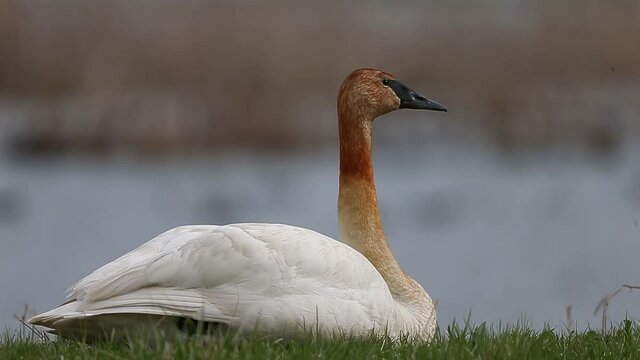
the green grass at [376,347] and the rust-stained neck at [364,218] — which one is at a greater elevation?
the rust-stained neck at [364,218]

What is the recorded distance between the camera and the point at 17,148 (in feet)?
51.4

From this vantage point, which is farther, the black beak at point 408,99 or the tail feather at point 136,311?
the black beak at point 408,99

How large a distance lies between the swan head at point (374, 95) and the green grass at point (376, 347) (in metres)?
1.51

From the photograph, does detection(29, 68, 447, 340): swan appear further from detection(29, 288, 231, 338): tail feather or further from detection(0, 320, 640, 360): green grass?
detection(0, 320, 640, 360): green grass

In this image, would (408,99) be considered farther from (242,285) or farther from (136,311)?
(136,311)

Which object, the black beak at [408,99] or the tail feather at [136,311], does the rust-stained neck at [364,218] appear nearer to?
the black beak at [408,99]

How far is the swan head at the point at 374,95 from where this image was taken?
22.6ft

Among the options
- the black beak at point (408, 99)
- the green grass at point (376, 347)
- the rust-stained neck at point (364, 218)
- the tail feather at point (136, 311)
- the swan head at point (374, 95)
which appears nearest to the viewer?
the green grass at point (376, 347)

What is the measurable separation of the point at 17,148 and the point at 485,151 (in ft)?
18.0

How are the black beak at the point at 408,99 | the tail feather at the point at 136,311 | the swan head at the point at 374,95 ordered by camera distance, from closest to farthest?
the tail feather at the point at 136,311 → the swan head at the point at 374,95 → the black beak at the point at 408,99

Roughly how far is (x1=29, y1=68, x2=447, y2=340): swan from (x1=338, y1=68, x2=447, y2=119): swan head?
1185 millimetres

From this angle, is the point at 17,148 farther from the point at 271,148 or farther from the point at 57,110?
the point at 271,148

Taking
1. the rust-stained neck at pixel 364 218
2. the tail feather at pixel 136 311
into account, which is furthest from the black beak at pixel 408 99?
the tail feather at pixel 136 311

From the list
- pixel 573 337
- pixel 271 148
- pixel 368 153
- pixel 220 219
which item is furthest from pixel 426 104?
pixel 271 148
